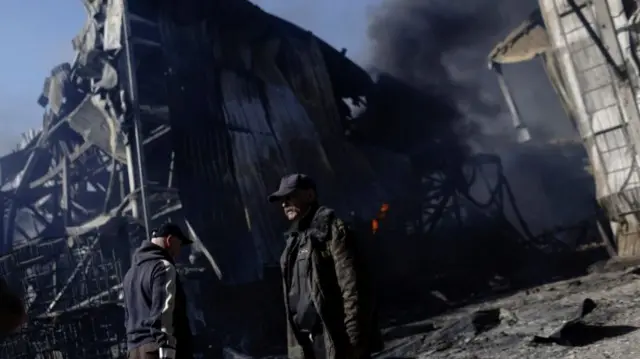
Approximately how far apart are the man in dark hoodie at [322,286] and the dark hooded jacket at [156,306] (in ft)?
2.80

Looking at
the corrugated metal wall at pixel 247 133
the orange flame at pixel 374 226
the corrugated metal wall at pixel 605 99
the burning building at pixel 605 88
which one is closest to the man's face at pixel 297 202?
the corrugated metal wall at pixel 247 133

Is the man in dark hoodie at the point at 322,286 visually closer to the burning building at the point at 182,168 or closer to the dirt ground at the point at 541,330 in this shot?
the dirt ground at the point at 541,330

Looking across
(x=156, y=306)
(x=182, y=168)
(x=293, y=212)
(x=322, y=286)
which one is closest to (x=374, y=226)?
(x=182, y=168)

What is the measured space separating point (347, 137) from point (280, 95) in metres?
2.83

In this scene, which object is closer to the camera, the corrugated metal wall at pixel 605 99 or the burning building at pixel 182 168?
the burning building at pixel 182 168

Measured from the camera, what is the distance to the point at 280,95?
1417 cm

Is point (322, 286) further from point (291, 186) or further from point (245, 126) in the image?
point (245, 126)

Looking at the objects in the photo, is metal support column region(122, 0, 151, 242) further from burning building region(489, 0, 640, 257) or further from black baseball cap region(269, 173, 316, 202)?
burning building region(489, 0, 640, 257)

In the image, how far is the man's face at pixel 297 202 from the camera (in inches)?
142

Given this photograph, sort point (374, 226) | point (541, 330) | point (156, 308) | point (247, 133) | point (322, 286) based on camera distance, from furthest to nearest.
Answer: point (374, 226)
point (247, 133)
point (541, 330)
point (156, 308)
point (322, 286)

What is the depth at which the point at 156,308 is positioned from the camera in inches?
164

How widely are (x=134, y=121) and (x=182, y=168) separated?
3.94ft

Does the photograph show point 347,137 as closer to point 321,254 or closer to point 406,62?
point 406,62

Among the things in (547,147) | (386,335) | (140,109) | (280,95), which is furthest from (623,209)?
(547,147)
